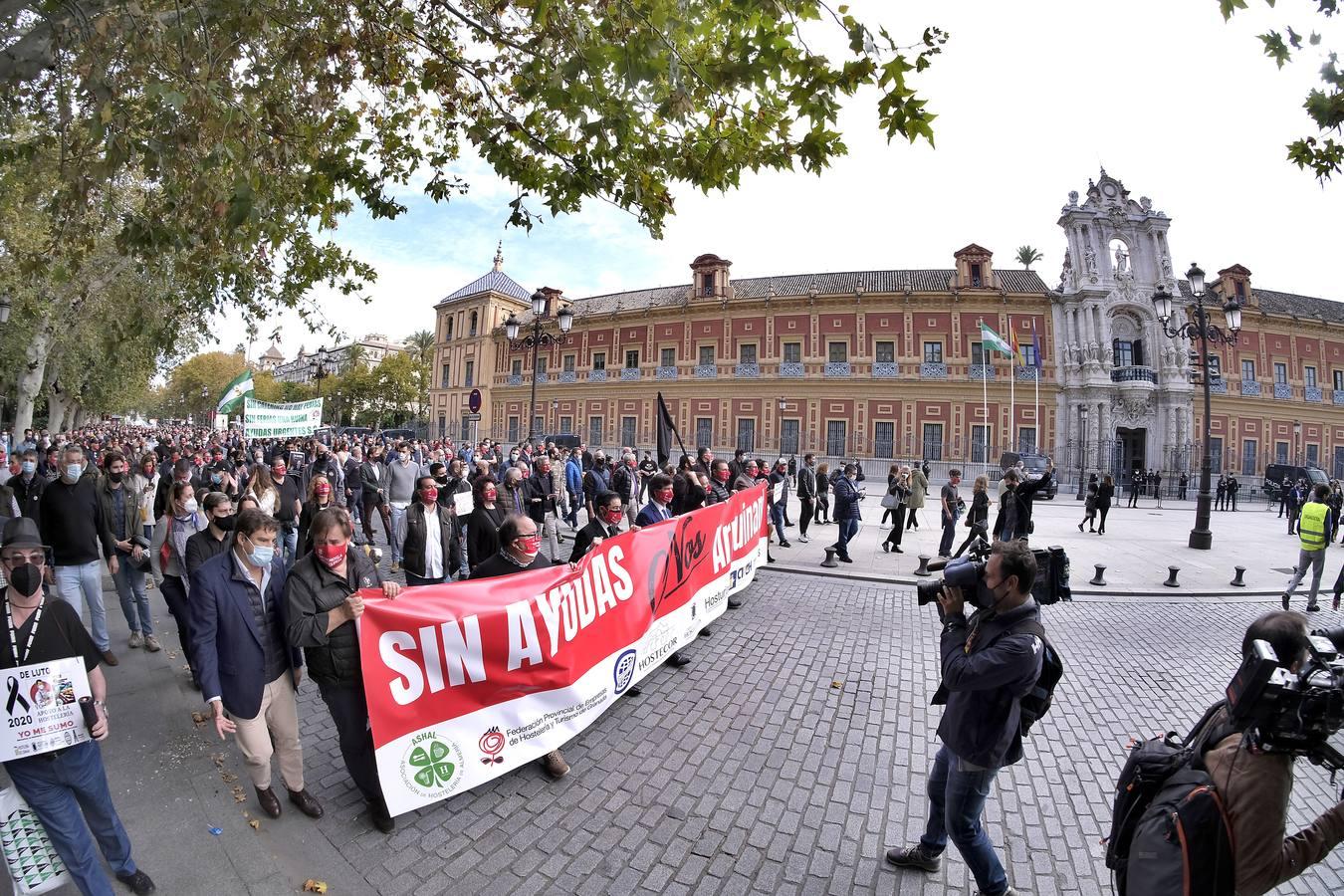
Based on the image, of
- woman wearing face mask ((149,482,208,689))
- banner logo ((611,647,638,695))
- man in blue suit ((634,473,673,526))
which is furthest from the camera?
man in blue suit ((634,473,673,526))

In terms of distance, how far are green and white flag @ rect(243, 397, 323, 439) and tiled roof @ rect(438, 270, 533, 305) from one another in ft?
107

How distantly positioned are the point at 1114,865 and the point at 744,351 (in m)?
35.7

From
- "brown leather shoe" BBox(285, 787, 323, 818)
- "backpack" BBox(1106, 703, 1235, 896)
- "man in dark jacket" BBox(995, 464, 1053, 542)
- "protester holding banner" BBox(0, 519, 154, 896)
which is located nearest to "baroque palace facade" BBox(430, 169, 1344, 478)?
"man in dark jacket" BBox(995, 464, 1053, 542)

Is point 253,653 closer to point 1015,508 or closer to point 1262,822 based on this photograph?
point 1262,822

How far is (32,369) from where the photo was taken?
58.7 ft

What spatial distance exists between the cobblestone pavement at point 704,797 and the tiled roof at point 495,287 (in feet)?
155

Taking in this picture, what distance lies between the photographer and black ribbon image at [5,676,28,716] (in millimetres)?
2480

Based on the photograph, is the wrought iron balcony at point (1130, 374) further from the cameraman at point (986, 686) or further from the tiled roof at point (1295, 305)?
the cameraman at point (986, 686)

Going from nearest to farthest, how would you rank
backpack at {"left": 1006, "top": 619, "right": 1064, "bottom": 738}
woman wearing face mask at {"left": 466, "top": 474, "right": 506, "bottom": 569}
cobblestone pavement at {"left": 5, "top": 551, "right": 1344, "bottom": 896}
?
1. backpack at {"left": 1006, "top": 619, "right": 1064, "bottom": 738}
2. cobblestone pavement at {"left": 5, "top": 551, "right": 1344, "bottom": 896}
3. woman wearing face mask at {"left": 466, "top": 474, "right": 506, "bottom": 569}

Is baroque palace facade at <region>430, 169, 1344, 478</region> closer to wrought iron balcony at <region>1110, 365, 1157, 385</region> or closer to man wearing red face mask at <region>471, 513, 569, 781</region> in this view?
wrought iron balcony at <region>1110, 365, 1157, 385</region>

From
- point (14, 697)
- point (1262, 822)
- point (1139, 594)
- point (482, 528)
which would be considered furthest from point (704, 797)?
point (1139, 594)

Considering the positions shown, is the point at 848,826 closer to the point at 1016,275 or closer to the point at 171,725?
the point at 171,725

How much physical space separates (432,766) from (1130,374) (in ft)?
126

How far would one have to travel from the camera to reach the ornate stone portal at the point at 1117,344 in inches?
1217
